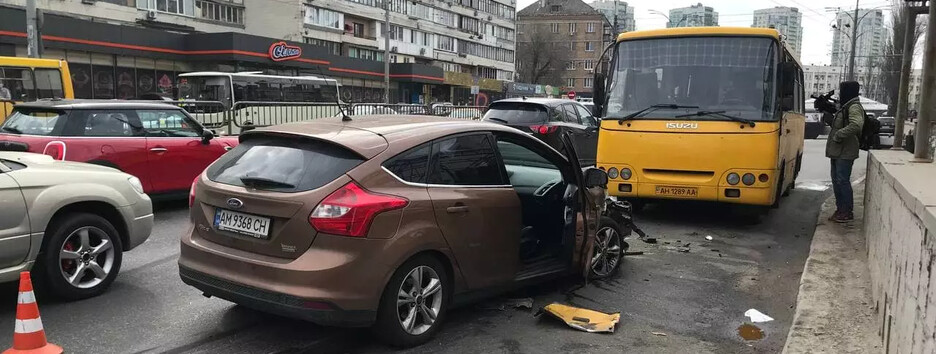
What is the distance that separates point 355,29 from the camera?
6256 centimetres

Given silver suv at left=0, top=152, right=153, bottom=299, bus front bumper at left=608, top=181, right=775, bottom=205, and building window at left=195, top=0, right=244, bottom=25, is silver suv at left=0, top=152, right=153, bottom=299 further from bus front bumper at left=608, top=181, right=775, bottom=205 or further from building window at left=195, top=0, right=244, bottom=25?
building window at left=195, top=0, right=244, bottom=25

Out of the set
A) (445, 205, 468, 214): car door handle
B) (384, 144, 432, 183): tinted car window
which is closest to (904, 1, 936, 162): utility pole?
(445, 205, 468, 214): car door handle

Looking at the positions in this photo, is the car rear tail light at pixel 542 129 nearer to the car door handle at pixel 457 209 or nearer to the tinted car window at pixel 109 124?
the tinted car window at pixel 109 124

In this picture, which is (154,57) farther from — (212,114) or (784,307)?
(784,307)

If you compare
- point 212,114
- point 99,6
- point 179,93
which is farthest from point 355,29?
point 212,114

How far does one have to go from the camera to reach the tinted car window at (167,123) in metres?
8.69

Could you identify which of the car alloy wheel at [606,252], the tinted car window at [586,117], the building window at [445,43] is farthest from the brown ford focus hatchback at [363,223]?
the building window at [445,43]

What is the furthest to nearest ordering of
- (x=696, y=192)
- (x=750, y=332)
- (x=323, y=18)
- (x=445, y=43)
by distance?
(x=445, y=43), (x=323, y=18), (x=696, y=192), (x=750, y=332)

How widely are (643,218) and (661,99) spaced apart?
68.3 inches

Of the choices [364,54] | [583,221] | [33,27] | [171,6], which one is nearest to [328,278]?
[583,221]

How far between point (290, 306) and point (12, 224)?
7.49 ft

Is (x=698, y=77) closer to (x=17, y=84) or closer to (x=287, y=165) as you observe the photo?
(x=287, y=165)

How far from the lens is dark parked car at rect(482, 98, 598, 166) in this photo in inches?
507

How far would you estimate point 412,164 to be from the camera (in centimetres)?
429
